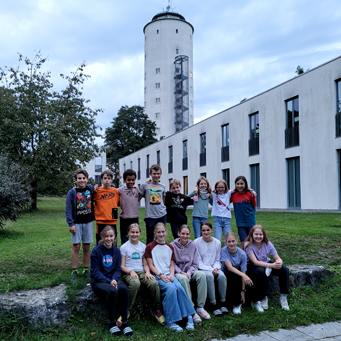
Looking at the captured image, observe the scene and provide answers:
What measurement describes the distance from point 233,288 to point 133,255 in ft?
4.66

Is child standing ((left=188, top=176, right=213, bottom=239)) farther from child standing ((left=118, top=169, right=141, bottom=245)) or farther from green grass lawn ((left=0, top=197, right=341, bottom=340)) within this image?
green grass lawn ((left=0, top=197, right=341, bottom=340))

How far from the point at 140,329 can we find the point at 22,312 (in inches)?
53.0

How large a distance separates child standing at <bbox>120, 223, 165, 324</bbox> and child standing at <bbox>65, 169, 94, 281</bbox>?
754 mm

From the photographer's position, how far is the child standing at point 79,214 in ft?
17.1

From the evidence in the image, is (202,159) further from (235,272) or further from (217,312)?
(217,312)

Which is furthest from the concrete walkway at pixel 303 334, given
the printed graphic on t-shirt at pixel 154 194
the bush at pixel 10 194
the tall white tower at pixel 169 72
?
the tall white tower at pixel 169 72

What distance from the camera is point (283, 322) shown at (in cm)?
450

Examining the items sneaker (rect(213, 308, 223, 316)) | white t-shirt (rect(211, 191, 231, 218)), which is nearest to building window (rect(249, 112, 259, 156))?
white t-shirt (rect(211, 191, 231, 218))

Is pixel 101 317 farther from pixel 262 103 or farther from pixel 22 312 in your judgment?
pixel 262 103

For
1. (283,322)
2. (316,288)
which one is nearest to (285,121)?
(316,288)

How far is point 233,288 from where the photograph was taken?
194 inches

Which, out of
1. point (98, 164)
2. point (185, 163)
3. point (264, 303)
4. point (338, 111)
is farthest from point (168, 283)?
point (98, 164)

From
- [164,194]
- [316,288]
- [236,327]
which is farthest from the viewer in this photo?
[164,194]

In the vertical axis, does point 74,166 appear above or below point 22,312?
above
